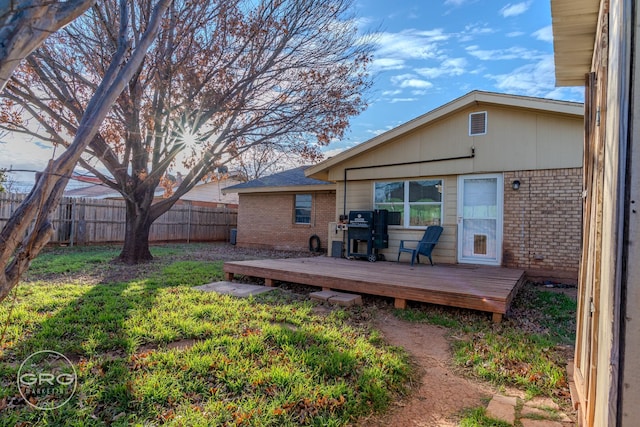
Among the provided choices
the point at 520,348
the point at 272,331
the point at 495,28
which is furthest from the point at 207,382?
the point at 495,28

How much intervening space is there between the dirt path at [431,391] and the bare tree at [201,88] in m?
6.79

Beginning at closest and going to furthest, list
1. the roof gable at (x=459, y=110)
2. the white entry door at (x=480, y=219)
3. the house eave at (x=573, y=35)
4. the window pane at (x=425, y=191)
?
the house eave at (x=573, y=35)
the roof gable at (x=459, y=110)
the white entry door at (x=480, y=219)
the window pane at (x=425, y=191)

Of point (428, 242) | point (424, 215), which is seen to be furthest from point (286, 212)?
point (428, 242)

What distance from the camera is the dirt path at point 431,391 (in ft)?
7.49

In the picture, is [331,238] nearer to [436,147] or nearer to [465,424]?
[436,147]

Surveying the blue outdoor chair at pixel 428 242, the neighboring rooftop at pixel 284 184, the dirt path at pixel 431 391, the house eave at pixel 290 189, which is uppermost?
the neighboring rooftop at pixel 284 184

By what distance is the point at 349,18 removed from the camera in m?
8.38

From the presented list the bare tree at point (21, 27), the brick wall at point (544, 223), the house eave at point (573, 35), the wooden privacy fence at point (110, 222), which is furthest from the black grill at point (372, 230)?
the wooden privacy fence at point (110, 222)

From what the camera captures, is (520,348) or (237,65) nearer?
(520,348)

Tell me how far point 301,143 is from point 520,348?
7.74 m

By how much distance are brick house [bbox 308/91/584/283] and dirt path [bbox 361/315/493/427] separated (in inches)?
165

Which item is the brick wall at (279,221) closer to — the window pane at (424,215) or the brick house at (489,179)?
the brick house at (489,179)

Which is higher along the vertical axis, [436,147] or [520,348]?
[436,147]

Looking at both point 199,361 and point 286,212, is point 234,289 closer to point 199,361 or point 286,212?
point 199,361
